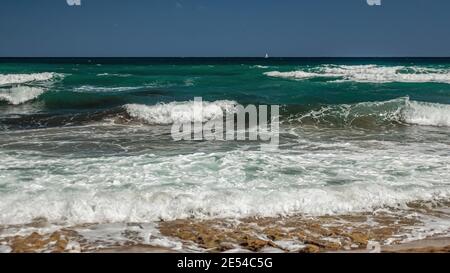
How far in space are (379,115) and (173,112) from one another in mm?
7834

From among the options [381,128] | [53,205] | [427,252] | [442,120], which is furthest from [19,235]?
[442,120]

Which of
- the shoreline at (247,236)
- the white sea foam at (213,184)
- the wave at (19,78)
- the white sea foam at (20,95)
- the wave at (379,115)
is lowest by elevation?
the shoreline at (247,236)

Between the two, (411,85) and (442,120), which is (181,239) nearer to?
(442,120)

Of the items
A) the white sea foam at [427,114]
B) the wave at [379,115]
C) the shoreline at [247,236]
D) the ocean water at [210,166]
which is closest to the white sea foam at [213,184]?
the ocean water at [210,166]

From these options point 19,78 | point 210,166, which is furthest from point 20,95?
point 210,166

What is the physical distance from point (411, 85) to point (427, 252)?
2756 centimetres

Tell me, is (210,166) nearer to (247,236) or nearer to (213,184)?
(213,184)

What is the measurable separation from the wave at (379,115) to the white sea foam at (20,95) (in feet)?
44.0

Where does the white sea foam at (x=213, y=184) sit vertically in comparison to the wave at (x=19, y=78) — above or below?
below

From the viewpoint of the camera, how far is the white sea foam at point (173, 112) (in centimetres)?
1596

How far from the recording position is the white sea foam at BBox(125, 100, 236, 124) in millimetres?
15961

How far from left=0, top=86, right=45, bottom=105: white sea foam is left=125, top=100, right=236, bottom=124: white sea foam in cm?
721

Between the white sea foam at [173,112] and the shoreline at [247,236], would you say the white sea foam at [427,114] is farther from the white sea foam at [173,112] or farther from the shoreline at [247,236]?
the shoreline at [247,236]

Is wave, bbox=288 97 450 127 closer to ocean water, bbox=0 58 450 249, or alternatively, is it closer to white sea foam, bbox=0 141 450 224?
ocean water, bbox=0 58 450 249
